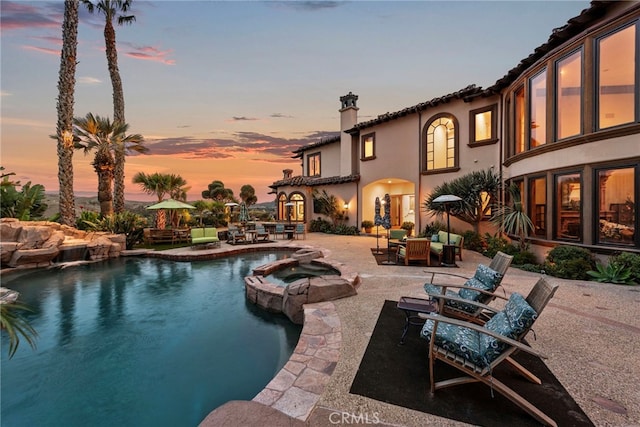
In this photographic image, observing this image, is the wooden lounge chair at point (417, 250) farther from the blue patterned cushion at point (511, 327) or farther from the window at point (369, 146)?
the window at point (369, 146)

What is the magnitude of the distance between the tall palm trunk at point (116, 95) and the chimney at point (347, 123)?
1414 centimetres

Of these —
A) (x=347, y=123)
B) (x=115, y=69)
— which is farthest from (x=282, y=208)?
(x=115, y=69)

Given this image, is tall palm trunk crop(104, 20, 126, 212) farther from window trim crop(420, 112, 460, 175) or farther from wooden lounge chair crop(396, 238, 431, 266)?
window trim crop(420, 112, 460, 175)

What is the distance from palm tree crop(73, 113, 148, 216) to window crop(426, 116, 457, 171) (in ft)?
56.2

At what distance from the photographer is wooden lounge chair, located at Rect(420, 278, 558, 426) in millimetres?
2539

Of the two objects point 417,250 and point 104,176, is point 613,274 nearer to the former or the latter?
point 417,250

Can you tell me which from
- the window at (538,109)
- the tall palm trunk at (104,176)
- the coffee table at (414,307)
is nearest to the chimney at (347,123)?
the window at (538,109)

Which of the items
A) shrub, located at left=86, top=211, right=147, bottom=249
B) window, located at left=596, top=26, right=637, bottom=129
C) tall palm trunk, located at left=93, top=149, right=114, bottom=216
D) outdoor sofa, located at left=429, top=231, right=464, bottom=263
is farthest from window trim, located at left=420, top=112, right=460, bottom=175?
tall palm trunk, located at left=93, top=149, right=114, bottom=216

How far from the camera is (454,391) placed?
2.90 meters

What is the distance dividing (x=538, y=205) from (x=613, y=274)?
315 cm

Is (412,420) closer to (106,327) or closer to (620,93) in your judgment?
(106,327)

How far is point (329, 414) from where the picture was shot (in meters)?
2.57

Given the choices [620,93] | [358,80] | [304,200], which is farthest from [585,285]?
[358,80]

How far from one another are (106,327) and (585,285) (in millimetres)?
11632
